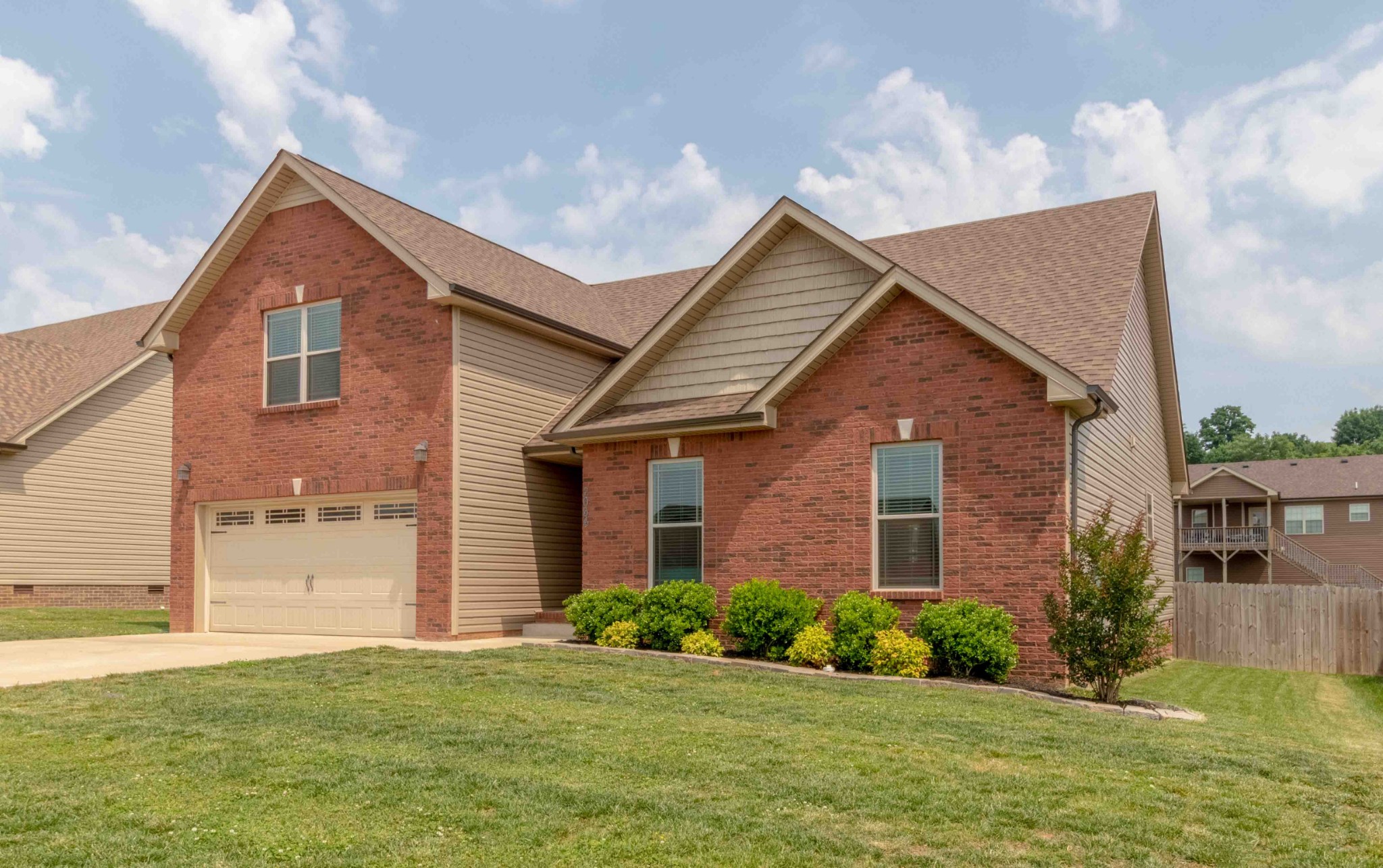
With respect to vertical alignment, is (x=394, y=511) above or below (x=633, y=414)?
below

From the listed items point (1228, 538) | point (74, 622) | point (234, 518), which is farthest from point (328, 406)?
point (1228, 538)

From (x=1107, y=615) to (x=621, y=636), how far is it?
254 inches

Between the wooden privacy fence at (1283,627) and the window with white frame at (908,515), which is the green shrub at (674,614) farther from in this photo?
the wooden privacy fence at (1283,627)

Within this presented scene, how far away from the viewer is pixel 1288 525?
47438 mm

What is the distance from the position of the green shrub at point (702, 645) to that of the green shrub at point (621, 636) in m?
0.80

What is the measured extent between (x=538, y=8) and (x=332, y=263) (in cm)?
538

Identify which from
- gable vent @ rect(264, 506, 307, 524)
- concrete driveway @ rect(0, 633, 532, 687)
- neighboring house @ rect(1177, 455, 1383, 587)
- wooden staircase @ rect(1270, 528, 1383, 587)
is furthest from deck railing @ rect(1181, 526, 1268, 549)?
gable vent @ rect(264, 506, 307, 524)

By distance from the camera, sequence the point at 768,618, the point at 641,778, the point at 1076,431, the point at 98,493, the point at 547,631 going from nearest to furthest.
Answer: the point at 641,778, the point at 1076,431, the point at 768,618, the point at 547,631, the point at 98,493

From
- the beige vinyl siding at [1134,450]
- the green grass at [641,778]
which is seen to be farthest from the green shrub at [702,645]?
the beige vinyl siding at [1134,450]

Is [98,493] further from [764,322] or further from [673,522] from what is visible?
[764,322]

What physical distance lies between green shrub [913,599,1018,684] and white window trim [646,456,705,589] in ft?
12.0

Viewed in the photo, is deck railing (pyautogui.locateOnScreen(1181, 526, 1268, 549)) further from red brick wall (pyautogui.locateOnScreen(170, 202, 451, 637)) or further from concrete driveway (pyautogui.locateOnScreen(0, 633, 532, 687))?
red brick wall (pyautogui.locateOnScreen(170, 202, 451, 637))

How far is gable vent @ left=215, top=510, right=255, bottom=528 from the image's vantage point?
19.5 metres

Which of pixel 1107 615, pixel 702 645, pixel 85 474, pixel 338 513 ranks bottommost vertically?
pixel 702 645
